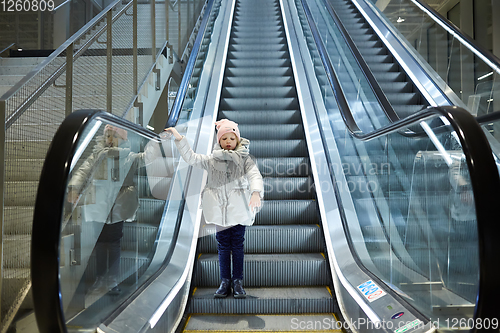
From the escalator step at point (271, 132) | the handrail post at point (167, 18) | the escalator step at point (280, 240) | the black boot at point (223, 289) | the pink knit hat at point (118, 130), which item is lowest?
the black boot at point (223, 289)

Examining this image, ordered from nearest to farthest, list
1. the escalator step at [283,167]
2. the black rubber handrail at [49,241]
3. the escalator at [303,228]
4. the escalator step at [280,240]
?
the black rubber handrail at [49,241] → the escalator at [303,228] → the escalator step at [280,240] → the escalator step at [283,167]

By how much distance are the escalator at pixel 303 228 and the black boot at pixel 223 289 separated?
0.20 ft

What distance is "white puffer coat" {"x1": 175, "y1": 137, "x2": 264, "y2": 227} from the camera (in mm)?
2805

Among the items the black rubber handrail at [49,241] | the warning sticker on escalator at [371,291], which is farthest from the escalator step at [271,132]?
the black rubber handrail at [49,241]

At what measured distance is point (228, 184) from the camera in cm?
289

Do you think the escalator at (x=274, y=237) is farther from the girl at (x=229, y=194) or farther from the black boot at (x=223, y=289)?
the girl at (x=229, y=194)

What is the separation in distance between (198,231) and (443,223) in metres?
2.14

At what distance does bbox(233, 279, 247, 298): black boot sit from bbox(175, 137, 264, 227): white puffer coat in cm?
46

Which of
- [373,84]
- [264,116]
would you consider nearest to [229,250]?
[373,84]

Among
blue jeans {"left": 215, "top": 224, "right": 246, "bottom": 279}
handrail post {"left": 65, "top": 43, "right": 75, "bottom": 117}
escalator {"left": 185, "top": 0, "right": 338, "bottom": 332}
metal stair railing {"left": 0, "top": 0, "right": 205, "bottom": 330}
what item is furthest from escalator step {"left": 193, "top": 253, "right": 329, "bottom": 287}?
handrail post {"left": 65, "top": 43, "right": 75, "bottom": 117}

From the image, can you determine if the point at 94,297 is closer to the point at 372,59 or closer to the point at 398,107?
the point at 398,107

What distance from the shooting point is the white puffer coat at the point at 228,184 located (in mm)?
2805

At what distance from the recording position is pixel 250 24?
29.7ft

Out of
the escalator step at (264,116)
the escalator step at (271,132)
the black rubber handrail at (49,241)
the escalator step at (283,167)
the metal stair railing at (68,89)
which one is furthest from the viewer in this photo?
the escalator step at (264,116)
